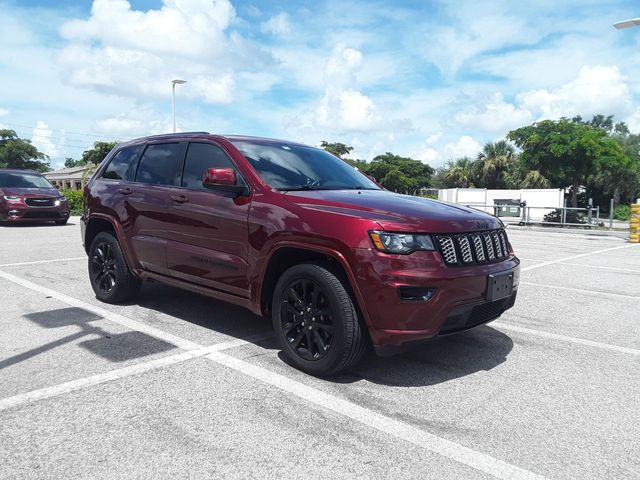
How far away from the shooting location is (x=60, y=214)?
16.0 m

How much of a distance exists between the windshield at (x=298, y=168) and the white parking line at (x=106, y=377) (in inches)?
55.3

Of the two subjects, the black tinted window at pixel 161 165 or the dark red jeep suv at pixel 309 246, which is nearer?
the dark red jeep suv at pixel 309 246

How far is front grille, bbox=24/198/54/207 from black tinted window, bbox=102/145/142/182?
11071 mm

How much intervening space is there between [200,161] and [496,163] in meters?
56.7

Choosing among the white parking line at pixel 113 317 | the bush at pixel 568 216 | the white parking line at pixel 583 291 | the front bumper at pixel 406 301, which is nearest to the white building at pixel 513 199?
the bush at pixel 568 216

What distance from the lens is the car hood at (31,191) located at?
15.3 meters

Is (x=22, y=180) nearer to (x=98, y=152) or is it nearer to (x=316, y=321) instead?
(x=316, y=321)

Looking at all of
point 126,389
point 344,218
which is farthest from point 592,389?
point 126,389

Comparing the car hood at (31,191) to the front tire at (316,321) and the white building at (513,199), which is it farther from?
the white building at (513,199)

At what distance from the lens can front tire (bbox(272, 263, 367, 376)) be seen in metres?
3.49

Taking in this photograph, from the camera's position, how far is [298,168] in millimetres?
4617

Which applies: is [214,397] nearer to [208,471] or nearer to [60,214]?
[208,471]

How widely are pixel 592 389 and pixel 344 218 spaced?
2.06 meters

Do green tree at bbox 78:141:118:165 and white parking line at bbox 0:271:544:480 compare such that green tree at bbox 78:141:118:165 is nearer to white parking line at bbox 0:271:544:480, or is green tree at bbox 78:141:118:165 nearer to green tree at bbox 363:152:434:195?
green tree at bbox 363:152:434:195
